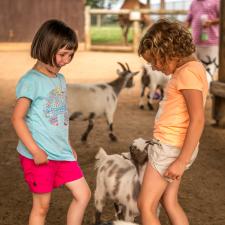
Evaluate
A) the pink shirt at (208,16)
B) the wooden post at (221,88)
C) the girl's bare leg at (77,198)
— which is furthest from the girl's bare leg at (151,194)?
the pink shirt at (208,16)

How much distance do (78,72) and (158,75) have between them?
16.1 ft

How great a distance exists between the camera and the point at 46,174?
268cm

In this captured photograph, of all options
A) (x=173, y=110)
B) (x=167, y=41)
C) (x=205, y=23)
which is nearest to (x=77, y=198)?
(x=173, y=110)

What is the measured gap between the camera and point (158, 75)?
7941 mm

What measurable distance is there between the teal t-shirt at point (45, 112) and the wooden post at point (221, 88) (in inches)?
161

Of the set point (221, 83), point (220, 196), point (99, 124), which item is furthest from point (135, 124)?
point (220, 196)

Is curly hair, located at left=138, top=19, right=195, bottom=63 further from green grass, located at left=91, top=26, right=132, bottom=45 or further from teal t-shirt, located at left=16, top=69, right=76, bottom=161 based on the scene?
green grass, located at left=91, top=26, right=132, bottom=45

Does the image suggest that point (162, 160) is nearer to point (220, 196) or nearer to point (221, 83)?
point (220, 196)

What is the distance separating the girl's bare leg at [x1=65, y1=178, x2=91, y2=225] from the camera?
2.80m

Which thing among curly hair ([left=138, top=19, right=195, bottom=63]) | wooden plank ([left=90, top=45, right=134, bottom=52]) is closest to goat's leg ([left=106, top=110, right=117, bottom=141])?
curly hair ([left=138, top=19, right=195, bottom=63])

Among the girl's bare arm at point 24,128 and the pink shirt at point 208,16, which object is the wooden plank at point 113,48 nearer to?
the pink shirt at point 208,16

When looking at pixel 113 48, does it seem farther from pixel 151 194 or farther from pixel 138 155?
pixel 151 194

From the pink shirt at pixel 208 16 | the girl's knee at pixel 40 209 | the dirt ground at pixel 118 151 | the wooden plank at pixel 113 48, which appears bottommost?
the wooden plank at pixel 113 48

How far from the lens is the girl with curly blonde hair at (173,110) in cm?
247
